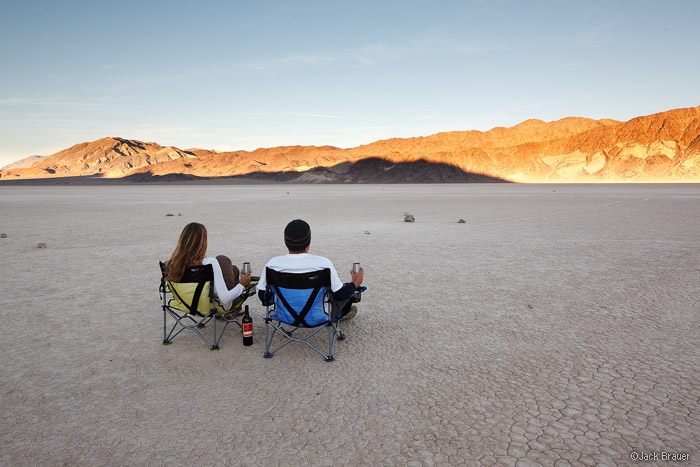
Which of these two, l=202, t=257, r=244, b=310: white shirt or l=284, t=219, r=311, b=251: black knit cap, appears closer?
l=284, t=219, r=311, b=251: black knit cap

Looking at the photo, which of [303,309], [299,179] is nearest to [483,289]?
[303,309]

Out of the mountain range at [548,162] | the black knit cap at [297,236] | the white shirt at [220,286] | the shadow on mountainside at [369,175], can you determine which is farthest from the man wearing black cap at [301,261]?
the shadow on mountainside at [369,175]

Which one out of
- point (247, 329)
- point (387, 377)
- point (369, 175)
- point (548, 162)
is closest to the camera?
point (387, 377)

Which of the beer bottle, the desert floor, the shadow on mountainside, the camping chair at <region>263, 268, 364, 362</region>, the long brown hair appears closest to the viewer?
the desert floor

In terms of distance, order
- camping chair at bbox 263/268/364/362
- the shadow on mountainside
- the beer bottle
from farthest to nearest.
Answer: the shadow on mountainside → the beer bottle → camping chair at bbox 263/268/364/362

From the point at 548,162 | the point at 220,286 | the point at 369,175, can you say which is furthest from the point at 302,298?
the point at 369,175

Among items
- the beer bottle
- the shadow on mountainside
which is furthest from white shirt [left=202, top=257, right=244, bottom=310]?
the shadow on mountainside

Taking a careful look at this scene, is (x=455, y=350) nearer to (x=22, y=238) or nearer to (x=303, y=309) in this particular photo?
(x=303, y=309)

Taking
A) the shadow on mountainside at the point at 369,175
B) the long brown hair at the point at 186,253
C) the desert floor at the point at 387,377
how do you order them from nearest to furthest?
the desert floor at the point at 387,377
the long brown hair at the point at 186,253
the shadow on mountainside at the point at 369,175

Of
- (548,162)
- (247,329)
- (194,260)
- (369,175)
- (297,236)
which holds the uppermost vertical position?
(548,162)

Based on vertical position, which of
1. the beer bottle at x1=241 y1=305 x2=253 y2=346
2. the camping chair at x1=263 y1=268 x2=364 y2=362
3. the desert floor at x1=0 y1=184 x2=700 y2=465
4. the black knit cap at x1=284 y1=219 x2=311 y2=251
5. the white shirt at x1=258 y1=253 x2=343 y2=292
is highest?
the black knit cap at x1=284 y1=219 x2=311 y2=251

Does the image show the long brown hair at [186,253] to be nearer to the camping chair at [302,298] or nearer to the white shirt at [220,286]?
the white shirt at [220,286]

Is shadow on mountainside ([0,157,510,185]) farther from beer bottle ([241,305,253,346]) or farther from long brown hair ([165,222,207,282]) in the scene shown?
long brown hair ([165,222,207,282])

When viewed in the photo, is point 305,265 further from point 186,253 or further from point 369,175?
point 369,175
